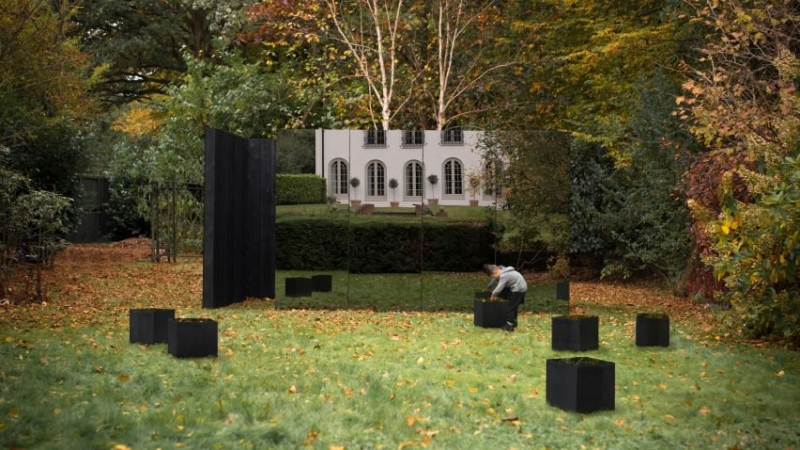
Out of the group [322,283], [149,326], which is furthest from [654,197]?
[149,326]

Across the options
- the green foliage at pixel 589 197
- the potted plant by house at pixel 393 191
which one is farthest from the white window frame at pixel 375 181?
the green foliage at pixel 589 197

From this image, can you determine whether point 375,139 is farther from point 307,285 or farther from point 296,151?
point 307,285

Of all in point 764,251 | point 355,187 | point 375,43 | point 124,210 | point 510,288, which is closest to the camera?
point 764,251

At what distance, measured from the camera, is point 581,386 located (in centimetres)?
807

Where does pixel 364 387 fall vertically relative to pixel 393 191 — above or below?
below

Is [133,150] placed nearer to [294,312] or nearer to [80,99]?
[80,99]

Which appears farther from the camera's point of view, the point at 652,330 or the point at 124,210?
the point at 124,210

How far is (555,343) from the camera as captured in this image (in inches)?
448

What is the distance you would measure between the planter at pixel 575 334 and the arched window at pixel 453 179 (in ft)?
13.9

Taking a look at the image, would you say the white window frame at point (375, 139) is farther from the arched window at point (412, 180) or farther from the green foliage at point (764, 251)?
the green foliage at point (764, 251)

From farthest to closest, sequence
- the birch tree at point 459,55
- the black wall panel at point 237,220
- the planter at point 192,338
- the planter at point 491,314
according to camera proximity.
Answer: the birch tree at point 459,55 < the black wall panel at point 237,220 < the planter at point 491,314 < the planter at point 192,338

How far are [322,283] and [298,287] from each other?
343 millimetres

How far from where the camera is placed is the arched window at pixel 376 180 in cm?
1518

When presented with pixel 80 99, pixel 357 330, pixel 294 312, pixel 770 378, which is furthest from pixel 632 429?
pixel 80 99
